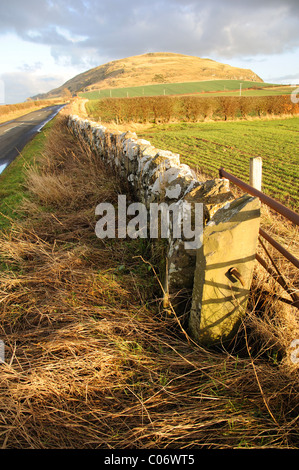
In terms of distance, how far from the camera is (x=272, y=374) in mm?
1811

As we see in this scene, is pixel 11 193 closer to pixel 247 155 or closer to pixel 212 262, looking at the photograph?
pixel 212 262

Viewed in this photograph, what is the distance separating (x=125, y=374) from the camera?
6.50ft

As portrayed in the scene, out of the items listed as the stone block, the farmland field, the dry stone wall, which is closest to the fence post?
the dry stone wall

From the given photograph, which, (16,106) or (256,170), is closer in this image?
(256,170)

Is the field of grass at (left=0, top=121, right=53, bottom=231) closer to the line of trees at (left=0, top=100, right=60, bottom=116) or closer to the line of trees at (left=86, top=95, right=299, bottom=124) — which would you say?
the line of trees at (left=86, top=95, right=299, bottom=124)

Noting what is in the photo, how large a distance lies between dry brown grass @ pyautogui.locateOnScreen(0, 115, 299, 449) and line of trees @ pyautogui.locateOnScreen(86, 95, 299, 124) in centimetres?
2224

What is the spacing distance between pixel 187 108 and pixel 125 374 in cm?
2690

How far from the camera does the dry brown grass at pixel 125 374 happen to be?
5.39ft

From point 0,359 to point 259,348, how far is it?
1.90 meters

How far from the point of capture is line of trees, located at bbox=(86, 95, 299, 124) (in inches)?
952

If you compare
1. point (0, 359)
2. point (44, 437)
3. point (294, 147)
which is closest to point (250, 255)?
point (44, 437)

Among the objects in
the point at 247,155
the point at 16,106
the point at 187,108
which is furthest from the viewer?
the point at 16,106

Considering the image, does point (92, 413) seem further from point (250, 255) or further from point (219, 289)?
point (250, 255)

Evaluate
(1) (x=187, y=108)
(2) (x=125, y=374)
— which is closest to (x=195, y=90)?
(1) (x=187, y=108)
